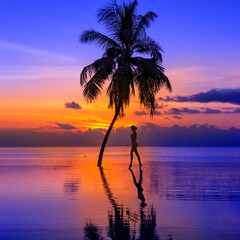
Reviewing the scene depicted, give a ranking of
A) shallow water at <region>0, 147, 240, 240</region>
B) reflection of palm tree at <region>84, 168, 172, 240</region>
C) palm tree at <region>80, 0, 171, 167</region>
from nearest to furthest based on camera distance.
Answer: reflection of palm tree at <region>84, 168, 172, 240</region>, shallow water at <region>0, 147, 240, 240</region>, palm tree at <region>80, 0, 171, 167</region>

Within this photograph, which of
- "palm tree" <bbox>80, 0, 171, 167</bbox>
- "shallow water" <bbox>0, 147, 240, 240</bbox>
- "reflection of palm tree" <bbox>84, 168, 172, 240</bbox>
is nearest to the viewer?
"reflection of palm tree" <bbox>84, 168, 172, 240</bbox>

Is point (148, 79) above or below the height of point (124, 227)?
above

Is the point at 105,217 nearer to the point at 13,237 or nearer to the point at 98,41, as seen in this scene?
the point at 13,237

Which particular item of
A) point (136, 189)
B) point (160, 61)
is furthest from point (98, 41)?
point (136, 189)

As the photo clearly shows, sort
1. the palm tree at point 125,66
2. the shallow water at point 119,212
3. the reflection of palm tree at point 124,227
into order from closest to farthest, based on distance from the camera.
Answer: the reflection of palm tree at point 124,227 < the shallow water at point 119,212 < the palm tree at point 125,66

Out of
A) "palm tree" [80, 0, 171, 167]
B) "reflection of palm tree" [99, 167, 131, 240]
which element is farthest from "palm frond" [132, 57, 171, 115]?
"reflection of palm tree" [99, 167, 131, 240]

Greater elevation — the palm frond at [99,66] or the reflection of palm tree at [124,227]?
the palm frond at [99,66]

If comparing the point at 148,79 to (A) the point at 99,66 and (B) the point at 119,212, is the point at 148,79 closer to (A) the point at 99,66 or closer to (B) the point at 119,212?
(A) the point at 99,66

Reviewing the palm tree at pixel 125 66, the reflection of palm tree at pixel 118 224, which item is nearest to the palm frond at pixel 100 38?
the palm tree at pixel 125 66

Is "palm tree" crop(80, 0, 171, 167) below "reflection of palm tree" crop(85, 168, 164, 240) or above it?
above

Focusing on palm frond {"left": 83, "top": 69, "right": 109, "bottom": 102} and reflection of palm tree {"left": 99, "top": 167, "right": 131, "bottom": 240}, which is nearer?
reflection of palm tree {"left": 99, "top": 167, "right": 131, "bottom": 240}

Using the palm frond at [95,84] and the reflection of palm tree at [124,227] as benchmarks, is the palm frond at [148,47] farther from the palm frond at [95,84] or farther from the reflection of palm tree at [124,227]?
the reflection of palm tree at [124,227]

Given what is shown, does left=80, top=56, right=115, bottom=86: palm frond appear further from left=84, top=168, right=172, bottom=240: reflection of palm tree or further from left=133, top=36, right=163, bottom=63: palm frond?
left=84, top=168, right=172, bottom=240: reflection of palm tree

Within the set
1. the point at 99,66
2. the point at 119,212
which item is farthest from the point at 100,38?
the point at 119,212
